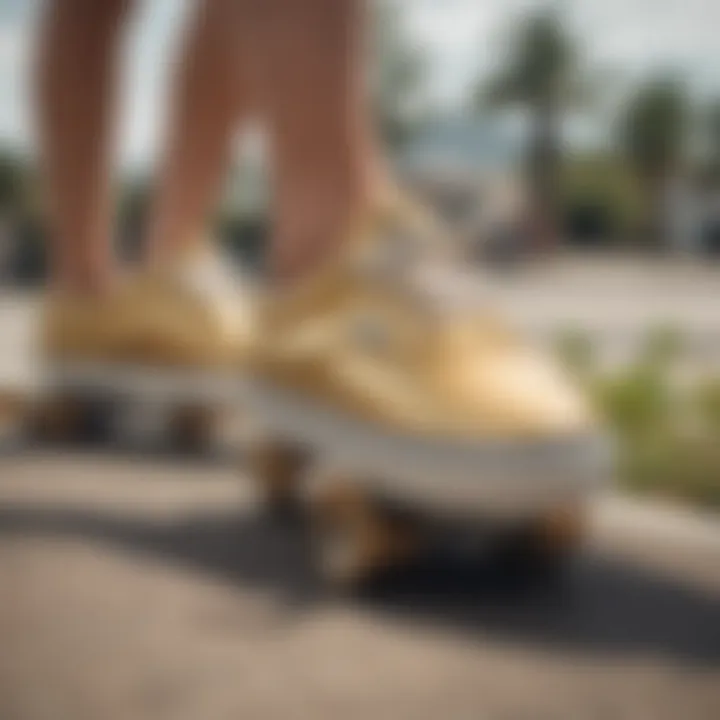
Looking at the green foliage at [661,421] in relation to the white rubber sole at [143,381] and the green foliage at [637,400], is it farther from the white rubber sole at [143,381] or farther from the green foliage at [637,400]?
the white rubber sole at [143,381]

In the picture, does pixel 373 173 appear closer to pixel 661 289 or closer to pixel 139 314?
pixel 661 289

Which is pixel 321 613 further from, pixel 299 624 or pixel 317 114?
pixel 317 114

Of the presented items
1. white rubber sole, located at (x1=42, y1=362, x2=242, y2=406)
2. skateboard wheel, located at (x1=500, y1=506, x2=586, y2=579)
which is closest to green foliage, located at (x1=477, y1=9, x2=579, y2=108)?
skateboard wheel, located at (x1=500, y1=506, x2=586, y2=579)

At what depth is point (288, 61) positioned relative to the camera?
1.81ft

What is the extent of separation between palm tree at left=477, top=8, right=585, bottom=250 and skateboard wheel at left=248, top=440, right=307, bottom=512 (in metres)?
0.17

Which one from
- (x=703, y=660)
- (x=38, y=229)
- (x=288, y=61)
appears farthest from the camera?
(x=38, y=229)

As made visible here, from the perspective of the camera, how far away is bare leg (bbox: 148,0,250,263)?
0.65 metres

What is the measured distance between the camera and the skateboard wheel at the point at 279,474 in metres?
0.63

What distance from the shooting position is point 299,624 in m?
0.47

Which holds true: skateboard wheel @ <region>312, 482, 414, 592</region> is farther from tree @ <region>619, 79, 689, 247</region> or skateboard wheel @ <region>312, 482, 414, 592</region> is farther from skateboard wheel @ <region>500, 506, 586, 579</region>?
tree @ <region>619, 79, 689, 247</region>

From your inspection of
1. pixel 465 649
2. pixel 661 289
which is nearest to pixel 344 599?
pixel 465 649

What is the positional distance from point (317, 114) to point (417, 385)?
118 mm

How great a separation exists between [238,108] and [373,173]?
5.7 inches

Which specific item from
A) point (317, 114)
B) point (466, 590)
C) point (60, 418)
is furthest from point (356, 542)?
point (60, 418)
